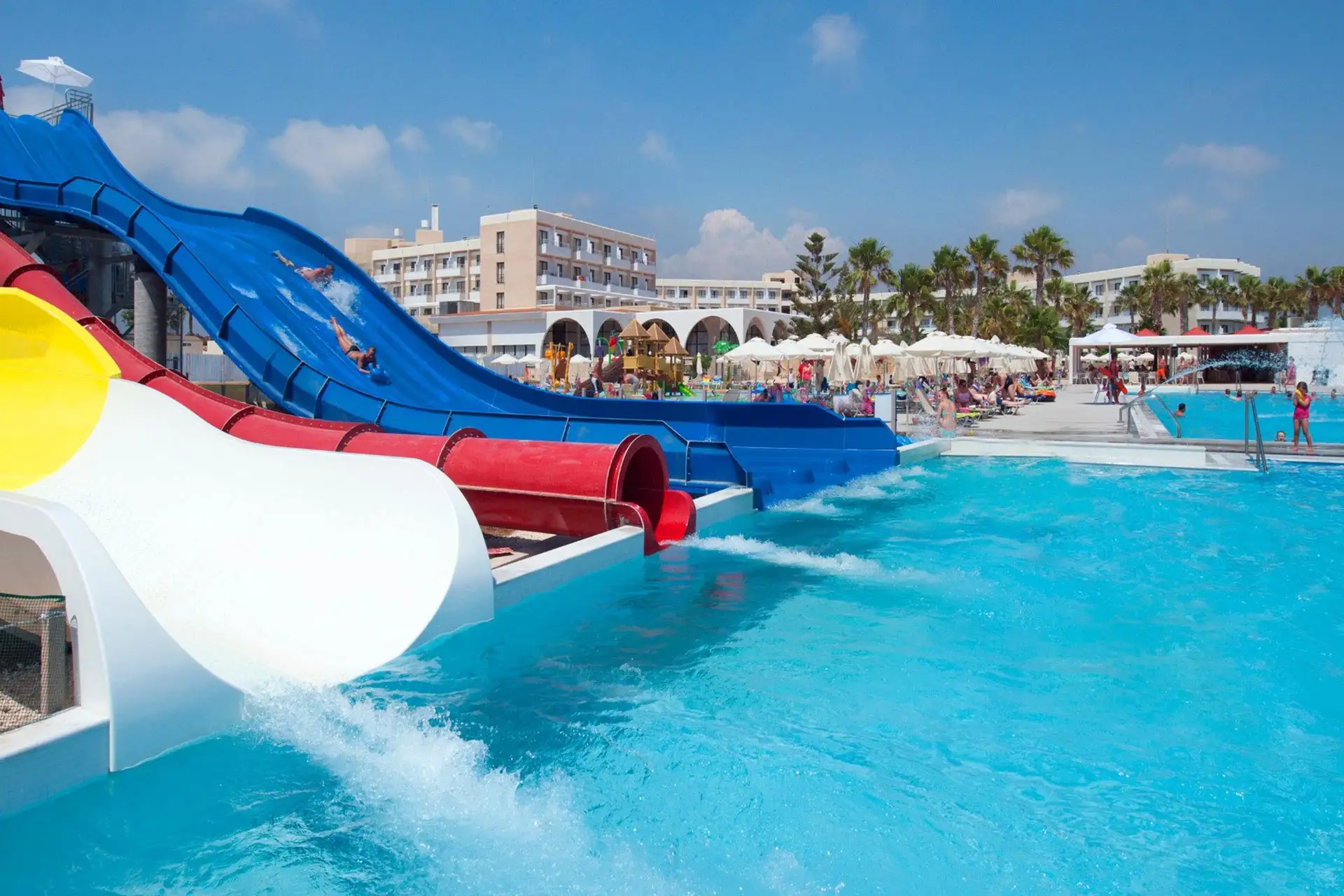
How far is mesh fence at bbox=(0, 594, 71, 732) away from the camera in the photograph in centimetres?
418

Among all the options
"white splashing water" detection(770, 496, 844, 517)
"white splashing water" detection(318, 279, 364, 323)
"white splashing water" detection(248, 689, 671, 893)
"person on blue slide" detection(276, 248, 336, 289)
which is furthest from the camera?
"person on blue slide" detection(276, 248, 336, 289)

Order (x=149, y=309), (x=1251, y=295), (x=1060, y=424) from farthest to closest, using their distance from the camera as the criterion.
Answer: (x=1251, y=295), (x=1060, y=424), (x=149, y=309)

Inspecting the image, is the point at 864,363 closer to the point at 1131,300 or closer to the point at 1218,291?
the point at 1131,300

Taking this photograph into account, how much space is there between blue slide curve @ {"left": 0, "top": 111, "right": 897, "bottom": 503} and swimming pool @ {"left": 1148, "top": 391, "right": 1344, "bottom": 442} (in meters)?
9.52

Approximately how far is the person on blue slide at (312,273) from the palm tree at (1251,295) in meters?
76.6

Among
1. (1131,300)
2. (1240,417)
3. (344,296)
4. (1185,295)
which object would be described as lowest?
(1240,417)

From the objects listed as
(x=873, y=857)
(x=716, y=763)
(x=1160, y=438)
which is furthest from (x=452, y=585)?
(x=1160, y=438)

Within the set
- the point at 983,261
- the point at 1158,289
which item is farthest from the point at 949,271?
the point at 1158,289

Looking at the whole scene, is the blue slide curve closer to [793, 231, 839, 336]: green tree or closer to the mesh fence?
the mesh fence

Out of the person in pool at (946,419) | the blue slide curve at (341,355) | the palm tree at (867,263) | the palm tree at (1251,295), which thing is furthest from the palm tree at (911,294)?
the blue slide curve at (341,355)

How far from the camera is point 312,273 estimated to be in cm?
1820

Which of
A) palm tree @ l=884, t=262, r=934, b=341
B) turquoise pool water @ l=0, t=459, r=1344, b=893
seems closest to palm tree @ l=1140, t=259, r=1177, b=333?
palm tree @ l=884, t=262, r=934, b=341

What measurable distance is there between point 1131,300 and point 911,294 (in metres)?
30.0

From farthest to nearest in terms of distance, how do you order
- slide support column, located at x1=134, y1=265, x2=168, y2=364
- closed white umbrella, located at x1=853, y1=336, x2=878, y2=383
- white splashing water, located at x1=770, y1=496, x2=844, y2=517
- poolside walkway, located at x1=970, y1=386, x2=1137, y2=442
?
closed white umbrella, located at x1=853, y1=336, x2=878, y2=383 → poolside walkway, located at x1=970, y1=386, x2=1137, y2=442 → slide support column, located at x1=134, y1=265, x2=168, y2=364 → white splashing water, located at x1=770, y1=496, x2=844, y2=517
